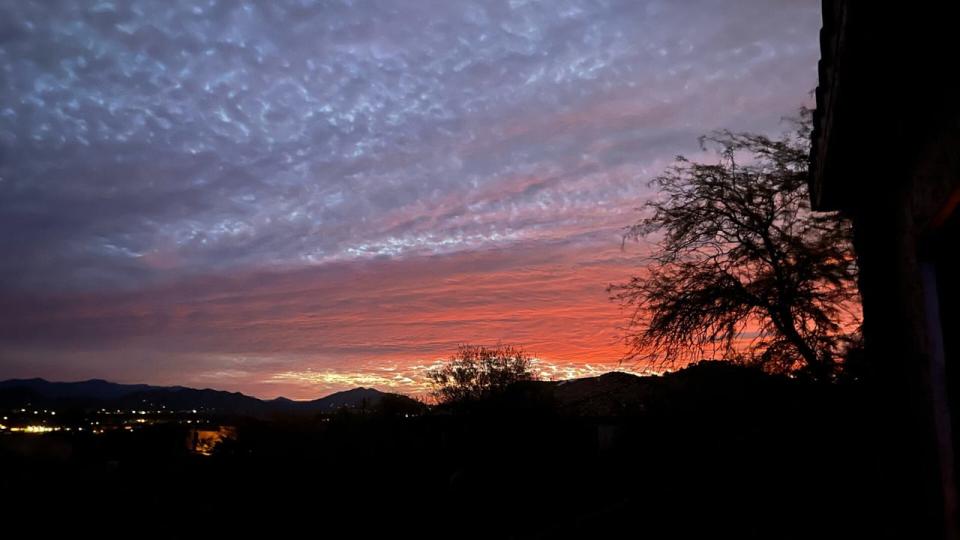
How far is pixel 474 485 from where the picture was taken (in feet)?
46.3

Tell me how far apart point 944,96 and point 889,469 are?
10.2ft

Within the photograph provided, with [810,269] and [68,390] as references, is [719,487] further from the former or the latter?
[68,390]

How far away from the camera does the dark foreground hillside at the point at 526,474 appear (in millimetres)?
7598

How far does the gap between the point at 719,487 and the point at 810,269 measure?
30.6ft

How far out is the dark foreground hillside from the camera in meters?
7.60

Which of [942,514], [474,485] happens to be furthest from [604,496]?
[942,514]

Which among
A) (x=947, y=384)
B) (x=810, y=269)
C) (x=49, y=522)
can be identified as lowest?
(x=49, y=522)

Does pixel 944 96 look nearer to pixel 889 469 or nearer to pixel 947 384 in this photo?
pixel 947 384

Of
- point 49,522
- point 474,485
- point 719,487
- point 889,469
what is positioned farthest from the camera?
point 474,485

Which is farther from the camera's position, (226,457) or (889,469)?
(226,457)

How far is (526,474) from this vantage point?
15.1 meters

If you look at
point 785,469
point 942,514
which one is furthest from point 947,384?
point 785,469

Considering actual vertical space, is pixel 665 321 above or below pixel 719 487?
above

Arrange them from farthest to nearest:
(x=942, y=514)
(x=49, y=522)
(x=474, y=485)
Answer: (x=474, y=485), (x=49, y=522), (x=942, y=514)
